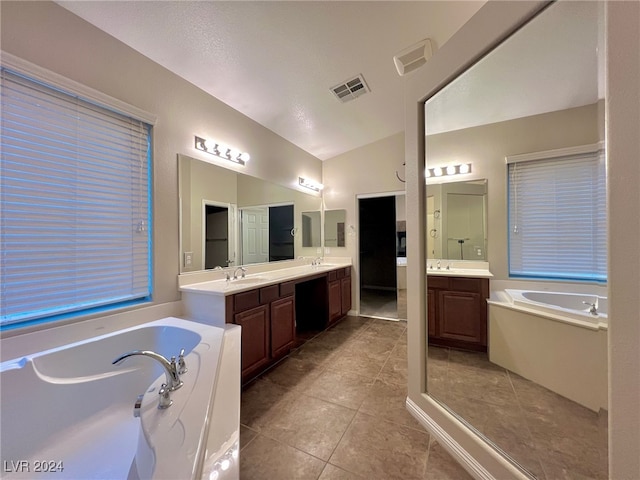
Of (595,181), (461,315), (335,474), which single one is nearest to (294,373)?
(335,474)

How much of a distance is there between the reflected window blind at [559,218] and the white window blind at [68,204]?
253 cm

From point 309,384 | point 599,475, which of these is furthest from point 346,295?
point 599,475

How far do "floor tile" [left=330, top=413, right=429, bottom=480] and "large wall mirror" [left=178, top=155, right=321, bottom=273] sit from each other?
72.3 inches

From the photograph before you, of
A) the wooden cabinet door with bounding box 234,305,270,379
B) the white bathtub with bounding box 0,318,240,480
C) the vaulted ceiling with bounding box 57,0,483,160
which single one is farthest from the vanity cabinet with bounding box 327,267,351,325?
the vaulted ceiling with bounding box 57,0,483,160

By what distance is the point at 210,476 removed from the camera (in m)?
0.69

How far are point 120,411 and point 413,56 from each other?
333 centimetres

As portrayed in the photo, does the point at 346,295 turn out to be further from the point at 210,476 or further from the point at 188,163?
the point at 210,476

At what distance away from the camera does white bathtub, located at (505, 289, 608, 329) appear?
0.80 metres

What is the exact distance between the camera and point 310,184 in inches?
159

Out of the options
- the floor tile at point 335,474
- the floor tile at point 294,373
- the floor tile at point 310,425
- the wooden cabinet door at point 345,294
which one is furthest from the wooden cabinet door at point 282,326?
the wooden cabinet door at point 345,294

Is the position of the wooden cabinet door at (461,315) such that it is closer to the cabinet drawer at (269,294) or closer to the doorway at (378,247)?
the cabinet drawer at (269,294)

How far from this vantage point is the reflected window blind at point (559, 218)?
0.84 metres

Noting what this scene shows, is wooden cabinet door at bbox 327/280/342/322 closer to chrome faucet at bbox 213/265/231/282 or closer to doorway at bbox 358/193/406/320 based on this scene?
chrome faucet at bbox 213/265/231/282

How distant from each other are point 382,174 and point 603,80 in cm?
323
